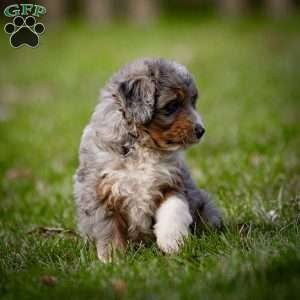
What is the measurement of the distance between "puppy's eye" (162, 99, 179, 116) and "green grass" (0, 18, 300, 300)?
961 mm

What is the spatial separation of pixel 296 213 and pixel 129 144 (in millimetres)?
1578

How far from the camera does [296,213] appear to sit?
18.9ft

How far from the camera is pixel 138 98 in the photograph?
5.16m

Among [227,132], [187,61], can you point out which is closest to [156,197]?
[227,132]

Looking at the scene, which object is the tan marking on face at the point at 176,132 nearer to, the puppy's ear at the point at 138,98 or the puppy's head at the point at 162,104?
the puppy's head at the point at 162,104

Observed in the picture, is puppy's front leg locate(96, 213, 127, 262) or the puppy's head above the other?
the puppy's head

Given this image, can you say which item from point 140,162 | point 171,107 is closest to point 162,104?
point 171,107

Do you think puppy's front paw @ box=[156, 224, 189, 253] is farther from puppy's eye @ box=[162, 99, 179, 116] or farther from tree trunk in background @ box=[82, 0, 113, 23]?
tree trunk in background @ box=[82, 0, 113, 23]

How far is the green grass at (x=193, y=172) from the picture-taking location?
4.06 metres

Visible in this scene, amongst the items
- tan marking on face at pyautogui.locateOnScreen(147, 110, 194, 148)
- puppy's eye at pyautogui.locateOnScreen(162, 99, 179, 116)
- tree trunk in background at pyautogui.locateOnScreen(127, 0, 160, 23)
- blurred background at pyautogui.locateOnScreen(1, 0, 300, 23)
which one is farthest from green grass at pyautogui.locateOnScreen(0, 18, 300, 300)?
blurred background at pyautogui.locateOnScreen(1, 0, 300, 23)

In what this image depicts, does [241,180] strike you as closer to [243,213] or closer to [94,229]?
[243,213]

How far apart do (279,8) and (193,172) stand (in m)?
21.6

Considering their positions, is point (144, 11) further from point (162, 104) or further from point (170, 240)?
point (170, 240)

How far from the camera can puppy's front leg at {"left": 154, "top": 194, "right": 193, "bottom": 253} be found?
489 centimetres
